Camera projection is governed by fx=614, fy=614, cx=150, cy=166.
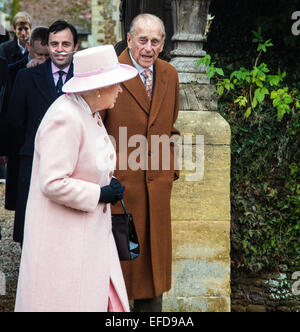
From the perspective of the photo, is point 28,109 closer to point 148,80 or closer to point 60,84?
point 60,84

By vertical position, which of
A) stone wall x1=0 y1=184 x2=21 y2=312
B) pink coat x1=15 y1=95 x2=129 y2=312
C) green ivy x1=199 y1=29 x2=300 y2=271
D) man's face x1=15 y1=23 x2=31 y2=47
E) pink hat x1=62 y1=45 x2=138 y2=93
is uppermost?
pink hat x1=62 y1=45 x2=138 y2=93

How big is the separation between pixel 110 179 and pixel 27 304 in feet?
2.38

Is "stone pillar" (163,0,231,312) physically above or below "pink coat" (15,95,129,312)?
below

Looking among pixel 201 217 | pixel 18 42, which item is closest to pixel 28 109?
pixel 201 217

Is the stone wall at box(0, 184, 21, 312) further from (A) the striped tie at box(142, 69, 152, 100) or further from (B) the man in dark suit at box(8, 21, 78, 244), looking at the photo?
(A) the striped tie at box(142, 69, 152, 100)

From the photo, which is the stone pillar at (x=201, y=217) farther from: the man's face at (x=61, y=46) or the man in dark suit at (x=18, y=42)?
the man in dark suit at (x=18, y=42)

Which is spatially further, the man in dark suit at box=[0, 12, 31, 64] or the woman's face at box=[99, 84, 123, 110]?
the man in dark suit at box=[0, 12, 31, 64]

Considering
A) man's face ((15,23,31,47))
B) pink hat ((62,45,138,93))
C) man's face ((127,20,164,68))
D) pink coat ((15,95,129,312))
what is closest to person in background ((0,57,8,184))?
man's face ((127,20,164,68))

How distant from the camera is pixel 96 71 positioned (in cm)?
304

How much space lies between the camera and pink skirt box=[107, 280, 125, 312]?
3094mm

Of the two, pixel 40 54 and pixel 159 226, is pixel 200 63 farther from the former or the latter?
pixel 159 226

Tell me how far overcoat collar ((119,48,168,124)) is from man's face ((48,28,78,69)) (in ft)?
1.73

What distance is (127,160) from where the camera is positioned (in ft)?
12.5

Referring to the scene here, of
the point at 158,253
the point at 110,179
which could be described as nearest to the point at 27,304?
the point at 110,179
